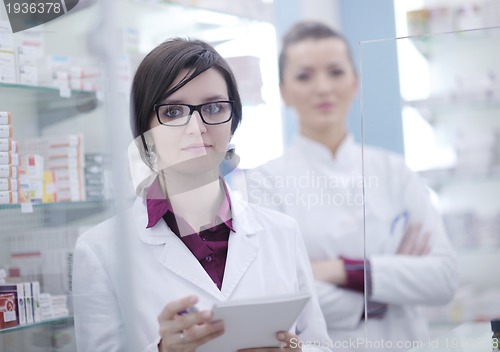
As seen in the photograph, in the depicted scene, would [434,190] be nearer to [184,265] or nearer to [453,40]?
[453,40]

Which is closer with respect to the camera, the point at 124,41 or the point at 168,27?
the point at 168,27

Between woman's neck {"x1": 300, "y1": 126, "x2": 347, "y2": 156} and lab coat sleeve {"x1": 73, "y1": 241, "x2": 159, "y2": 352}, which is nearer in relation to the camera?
lab coat sleeve {"x1": 73, "y1": 241, "x2": 159, "y2": 352}

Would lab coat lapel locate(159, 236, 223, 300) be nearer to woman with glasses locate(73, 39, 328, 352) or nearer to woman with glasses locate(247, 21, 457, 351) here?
woman with glasses locate(73, 39, 328, 352)

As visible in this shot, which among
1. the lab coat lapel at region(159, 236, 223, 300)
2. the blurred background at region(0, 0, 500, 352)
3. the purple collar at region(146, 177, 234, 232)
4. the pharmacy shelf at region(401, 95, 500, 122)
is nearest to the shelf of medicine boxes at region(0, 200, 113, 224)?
the blurred background at region(0, 0, 500, 352)

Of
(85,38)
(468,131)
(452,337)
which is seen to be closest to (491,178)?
(468,131)

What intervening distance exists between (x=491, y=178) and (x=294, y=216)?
64cm

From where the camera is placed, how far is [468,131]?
2.16 meters

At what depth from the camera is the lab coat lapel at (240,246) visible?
211 cm

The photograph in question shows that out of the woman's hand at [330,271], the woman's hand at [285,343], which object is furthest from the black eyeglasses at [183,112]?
the woman's hand at [285,343]

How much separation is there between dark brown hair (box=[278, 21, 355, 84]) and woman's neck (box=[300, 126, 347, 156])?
198 millimetres

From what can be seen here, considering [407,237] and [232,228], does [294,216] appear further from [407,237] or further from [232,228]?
[407,237]

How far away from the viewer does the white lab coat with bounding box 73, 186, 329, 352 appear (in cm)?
212

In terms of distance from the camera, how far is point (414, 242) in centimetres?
221

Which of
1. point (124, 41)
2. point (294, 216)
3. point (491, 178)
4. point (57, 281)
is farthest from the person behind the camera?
point (124, 41)
